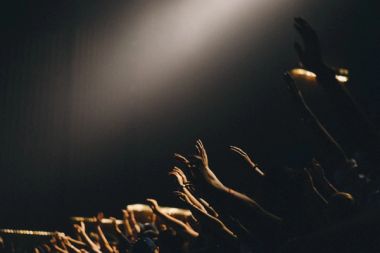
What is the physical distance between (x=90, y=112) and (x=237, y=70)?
2136mm

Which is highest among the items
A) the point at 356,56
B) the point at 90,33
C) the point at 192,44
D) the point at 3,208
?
the point at 90,33

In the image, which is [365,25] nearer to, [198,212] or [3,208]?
[198,212]

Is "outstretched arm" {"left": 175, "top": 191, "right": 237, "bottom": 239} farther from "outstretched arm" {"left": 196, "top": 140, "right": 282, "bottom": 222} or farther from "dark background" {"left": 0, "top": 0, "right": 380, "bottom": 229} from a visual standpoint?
"dark background" {"left": 0, "top": 0, "right": 380, "bottom": 229}

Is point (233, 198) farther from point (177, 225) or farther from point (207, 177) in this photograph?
point (177, 225)

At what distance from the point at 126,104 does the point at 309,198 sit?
457 centimetres

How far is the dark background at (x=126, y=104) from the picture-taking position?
491cm

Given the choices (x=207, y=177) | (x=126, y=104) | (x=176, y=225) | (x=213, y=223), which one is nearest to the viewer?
(x=207, y=177)

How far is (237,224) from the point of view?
2.03 metres

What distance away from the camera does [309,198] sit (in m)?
1.87

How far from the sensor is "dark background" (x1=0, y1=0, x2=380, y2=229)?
4.91 metres

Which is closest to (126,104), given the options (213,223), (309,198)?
(213,223)

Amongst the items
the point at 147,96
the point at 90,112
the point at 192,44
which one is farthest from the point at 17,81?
the point at 192,44

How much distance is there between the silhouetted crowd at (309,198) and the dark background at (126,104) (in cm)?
233

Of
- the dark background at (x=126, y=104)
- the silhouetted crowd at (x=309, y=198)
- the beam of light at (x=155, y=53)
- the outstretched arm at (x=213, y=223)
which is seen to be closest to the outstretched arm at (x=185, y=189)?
the silhouetted crowd at (x=309, y=198)
